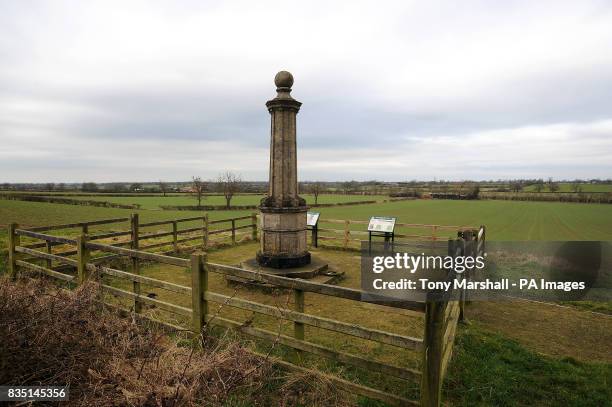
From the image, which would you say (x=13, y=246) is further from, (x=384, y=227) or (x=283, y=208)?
(x=384, y=227)

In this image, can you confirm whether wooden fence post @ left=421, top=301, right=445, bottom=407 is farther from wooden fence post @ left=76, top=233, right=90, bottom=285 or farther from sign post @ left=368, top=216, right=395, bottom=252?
sign post @ left=368, top=216, right=395, bottom=252

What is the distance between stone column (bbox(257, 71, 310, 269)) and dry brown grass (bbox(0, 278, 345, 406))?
184 inches

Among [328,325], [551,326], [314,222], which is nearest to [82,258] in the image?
[328,325]

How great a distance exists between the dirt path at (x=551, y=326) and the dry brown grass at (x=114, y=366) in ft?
14.0

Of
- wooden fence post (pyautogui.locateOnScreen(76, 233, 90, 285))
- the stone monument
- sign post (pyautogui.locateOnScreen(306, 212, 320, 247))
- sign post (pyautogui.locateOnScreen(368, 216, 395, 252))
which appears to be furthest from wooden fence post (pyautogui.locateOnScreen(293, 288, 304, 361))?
sign post (pyautogui.locateOnScreen(306, 212, 320, 247))

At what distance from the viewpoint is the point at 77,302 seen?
392 centimetres

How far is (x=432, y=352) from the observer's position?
298 cm

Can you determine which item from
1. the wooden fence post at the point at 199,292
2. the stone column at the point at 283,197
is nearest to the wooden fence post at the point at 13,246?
the stone column at the point at 283,197

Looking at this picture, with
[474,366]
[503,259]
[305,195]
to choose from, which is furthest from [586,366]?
[305,195]

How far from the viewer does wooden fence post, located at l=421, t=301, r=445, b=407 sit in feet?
9.65

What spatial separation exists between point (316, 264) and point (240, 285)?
2.13m

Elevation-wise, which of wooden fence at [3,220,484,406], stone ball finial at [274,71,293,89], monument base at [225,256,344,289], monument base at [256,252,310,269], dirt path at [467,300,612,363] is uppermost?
stone ball finial at [274,71,293,89]

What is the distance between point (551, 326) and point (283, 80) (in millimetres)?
7708

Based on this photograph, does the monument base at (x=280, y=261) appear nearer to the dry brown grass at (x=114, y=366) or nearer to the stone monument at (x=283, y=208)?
the stone monument at (x=283, y=208)
